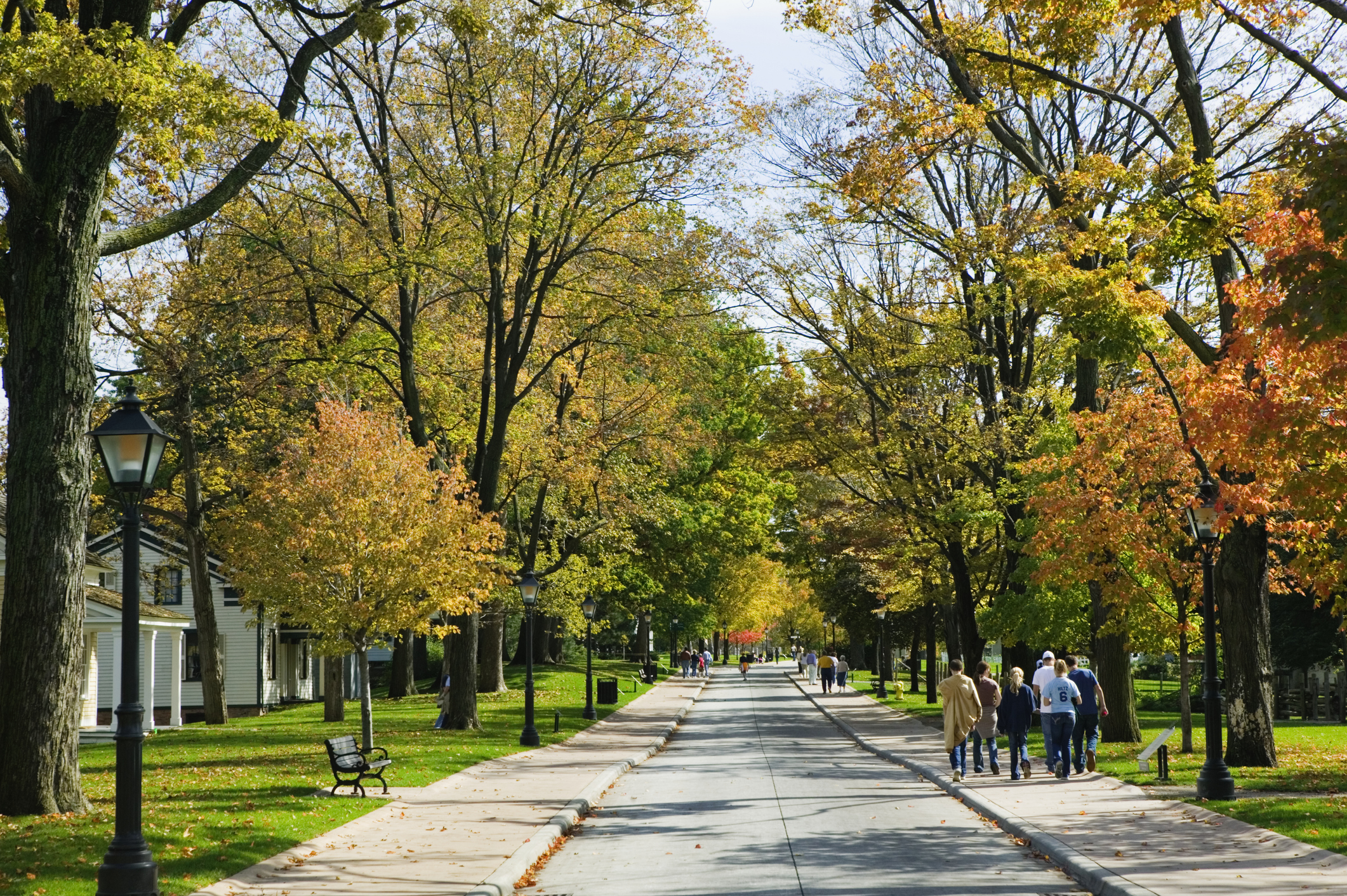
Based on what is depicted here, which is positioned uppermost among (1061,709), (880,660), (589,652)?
(589,652)

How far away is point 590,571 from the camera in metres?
47.4

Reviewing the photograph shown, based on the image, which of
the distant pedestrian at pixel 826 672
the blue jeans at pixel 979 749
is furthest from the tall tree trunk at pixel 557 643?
the blue jeans at pixel 979 749

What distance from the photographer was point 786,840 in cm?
1359

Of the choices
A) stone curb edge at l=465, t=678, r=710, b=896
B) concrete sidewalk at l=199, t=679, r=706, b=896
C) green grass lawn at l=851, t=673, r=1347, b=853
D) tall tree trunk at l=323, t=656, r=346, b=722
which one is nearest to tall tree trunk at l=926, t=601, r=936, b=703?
green grass lawn at l=851, t=673, r=1347, b=853

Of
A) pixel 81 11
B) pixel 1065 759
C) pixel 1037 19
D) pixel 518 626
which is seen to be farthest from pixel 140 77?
pixel 518 626

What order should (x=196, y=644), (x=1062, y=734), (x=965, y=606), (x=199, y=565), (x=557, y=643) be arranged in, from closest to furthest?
(x=1062, y=734) → (x=199, y=565) → (x=965, y=606) → (x=196, y=644) → (x=557, y=643)

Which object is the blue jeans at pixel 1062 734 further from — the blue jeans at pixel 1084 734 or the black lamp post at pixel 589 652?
the black lamp post at pixel 589 652

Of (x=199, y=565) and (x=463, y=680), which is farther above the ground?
(x=199, y=565)

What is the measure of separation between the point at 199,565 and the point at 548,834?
76.9 ft

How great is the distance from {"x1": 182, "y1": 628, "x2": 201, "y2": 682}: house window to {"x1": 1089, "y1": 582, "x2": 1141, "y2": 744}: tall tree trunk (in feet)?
120

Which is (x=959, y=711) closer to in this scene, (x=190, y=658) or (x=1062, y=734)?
(x=1062, y=734)

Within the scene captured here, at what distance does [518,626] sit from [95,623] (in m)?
40.3

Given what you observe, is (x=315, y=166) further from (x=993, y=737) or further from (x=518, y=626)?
(x=518, y=626)

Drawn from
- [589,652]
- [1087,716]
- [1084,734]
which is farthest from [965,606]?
[1087,716]
